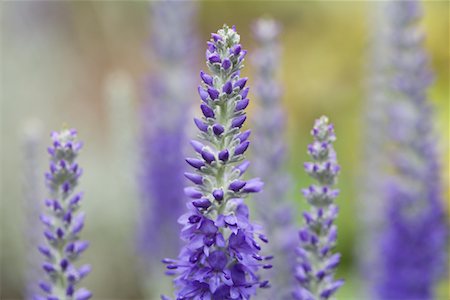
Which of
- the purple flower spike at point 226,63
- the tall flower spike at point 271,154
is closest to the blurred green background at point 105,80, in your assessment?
the tall flower spike at point 271,154

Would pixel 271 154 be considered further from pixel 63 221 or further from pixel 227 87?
pixel 227 87

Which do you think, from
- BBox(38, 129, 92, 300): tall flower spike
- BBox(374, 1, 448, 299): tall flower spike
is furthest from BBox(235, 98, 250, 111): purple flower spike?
BBox(374, 1, 448, 299): tall flower spike

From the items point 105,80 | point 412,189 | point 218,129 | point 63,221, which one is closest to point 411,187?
point 412,189

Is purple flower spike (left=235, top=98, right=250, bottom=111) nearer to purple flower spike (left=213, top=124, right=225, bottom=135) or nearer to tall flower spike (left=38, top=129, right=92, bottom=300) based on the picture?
purple flower spike (left=213, top=124, right=225, bottom=135)

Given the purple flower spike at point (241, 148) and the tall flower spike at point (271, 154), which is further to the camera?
the tall flower spike at point (271, 154)

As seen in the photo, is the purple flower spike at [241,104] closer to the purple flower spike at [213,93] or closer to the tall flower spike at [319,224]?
the purple flower spike at [213,93]

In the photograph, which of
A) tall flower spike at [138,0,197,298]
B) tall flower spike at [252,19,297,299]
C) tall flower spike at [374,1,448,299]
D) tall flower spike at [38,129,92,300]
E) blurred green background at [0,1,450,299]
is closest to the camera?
tall flower spike at [38,129,92,300]
